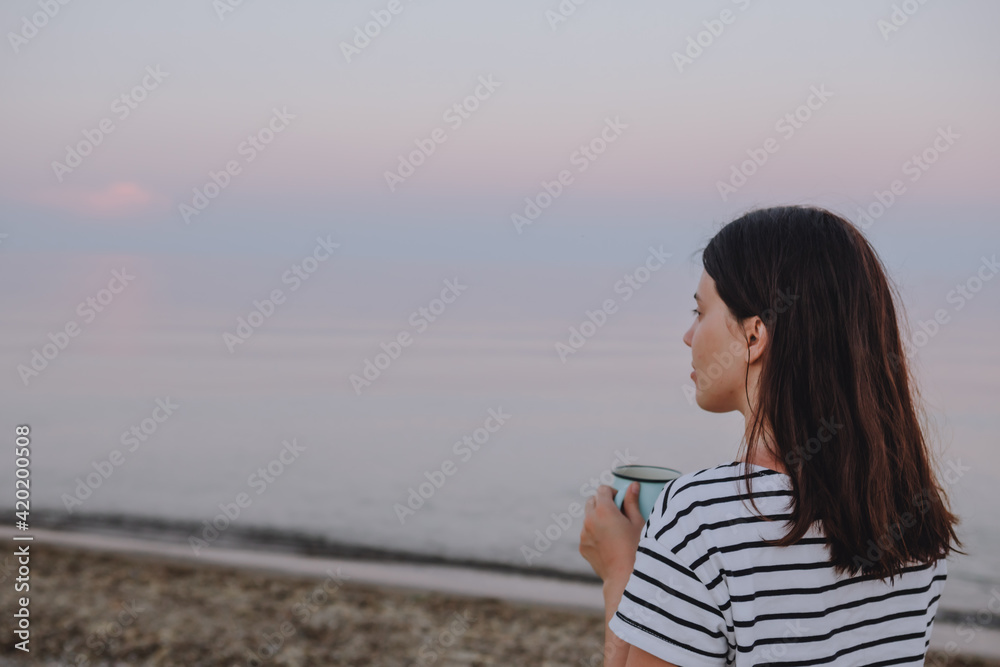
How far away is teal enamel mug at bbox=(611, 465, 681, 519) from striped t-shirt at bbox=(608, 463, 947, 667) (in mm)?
275

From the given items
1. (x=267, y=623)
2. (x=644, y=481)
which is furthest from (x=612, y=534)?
(x=267, y=623)

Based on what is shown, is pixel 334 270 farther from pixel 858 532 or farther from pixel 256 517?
pixel 858 532

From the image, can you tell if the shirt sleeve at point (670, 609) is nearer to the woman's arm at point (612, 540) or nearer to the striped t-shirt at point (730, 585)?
the striped t-shirt at point (730, 585)

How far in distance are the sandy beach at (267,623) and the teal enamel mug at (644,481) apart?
2744 mm

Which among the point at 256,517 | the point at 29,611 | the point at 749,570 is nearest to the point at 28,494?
the point at 256,517

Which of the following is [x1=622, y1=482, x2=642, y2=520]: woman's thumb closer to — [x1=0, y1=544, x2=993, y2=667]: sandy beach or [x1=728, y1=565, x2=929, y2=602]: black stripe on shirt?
[x1=728, y1=565, x2=929, y2=602]: black stripe on shirt

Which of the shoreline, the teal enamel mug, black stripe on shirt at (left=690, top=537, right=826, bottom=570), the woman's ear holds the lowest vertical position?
the shoreline

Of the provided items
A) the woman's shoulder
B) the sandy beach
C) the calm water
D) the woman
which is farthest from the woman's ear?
the sandy beach

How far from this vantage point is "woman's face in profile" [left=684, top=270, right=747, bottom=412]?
1258 mm

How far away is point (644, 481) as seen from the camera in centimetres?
143

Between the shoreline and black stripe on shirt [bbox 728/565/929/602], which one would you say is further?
the shoreline

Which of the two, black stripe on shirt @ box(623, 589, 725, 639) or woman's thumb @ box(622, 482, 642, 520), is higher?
woman's thumb @ box(622, 482, 642, 520)

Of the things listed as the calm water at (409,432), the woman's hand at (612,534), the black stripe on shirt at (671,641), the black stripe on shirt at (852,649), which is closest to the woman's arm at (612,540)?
the woman's hand at (612,534)

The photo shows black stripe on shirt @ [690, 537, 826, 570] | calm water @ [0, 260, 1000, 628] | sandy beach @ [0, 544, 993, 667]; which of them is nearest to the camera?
black stripe on shirt @ [690, 537, 826, 570]
